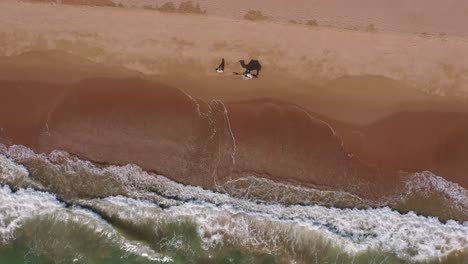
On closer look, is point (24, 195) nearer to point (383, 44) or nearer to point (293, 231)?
point (293, 231)

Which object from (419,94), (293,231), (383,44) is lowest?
(293,231)

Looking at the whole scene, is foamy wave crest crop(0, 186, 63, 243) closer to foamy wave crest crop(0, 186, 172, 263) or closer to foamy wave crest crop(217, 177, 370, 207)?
foamy wave crest crop(0, 186, 172, 263)

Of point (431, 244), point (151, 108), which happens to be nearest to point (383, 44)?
point (431, 244)

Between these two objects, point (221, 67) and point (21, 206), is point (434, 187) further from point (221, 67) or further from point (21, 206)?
point (21, 206)

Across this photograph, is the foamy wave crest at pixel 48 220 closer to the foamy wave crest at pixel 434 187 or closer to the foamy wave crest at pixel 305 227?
the foamy wave crest at pixel 305 227

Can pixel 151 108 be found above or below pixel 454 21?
below

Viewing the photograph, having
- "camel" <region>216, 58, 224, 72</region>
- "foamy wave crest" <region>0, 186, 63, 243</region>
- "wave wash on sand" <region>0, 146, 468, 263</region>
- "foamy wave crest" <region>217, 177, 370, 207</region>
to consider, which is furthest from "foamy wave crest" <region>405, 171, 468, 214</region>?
"foamy wave crest" <region>0, 186, 63, 243</region>
